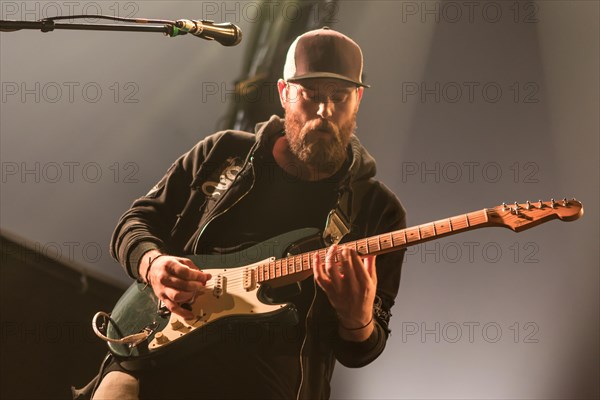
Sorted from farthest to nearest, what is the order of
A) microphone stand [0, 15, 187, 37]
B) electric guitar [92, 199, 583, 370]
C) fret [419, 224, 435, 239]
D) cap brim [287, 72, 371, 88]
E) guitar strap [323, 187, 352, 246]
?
cap brim [287, 72, 371, 88] → guitar strap [323, 187, 352, 246] → electric guitar [92, 199, 583, 370] → fret [419, 224, 435, 239] → microphone stand [0, 15, 187, 37]

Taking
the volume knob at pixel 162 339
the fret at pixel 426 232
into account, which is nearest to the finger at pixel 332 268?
the fret at pixel 426 232

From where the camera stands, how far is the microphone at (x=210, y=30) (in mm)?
1824

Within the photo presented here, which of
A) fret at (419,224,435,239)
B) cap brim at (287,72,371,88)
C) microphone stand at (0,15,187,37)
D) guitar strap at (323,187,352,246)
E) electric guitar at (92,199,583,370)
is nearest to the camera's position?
microphone stand at (0,15,187,37)

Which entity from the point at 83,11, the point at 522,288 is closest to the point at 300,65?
the point at 83,11

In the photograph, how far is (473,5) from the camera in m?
2.41

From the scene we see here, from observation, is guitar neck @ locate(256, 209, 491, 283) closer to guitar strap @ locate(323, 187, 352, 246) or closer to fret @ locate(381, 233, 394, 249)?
fret @ locate(381, 233, 394, 249)

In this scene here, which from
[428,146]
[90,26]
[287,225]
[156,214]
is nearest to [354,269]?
[287,225]

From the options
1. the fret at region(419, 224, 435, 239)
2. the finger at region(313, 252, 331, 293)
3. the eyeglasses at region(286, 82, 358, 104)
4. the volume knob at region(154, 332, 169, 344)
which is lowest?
the volume knob at region(154, 332, 169, 344)

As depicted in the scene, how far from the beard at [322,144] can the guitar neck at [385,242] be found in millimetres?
329

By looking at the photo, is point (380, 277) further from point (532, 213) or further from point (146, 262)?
point (146, 262)

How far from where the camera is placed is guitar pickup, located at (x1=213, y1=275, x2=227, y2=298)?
2074 millimetres

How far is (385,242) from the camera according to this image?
A: 1.96 m

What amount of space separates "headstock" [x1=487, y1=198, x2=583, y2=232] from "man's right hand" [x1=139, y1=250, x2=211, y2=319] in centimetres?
85

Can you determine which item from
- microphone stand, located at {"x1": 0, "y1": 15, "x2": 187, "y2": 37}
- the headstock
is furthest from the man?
microphone stand, located at {"x1": 0, "y1": 15, "x2": 187, "y2": 37}
